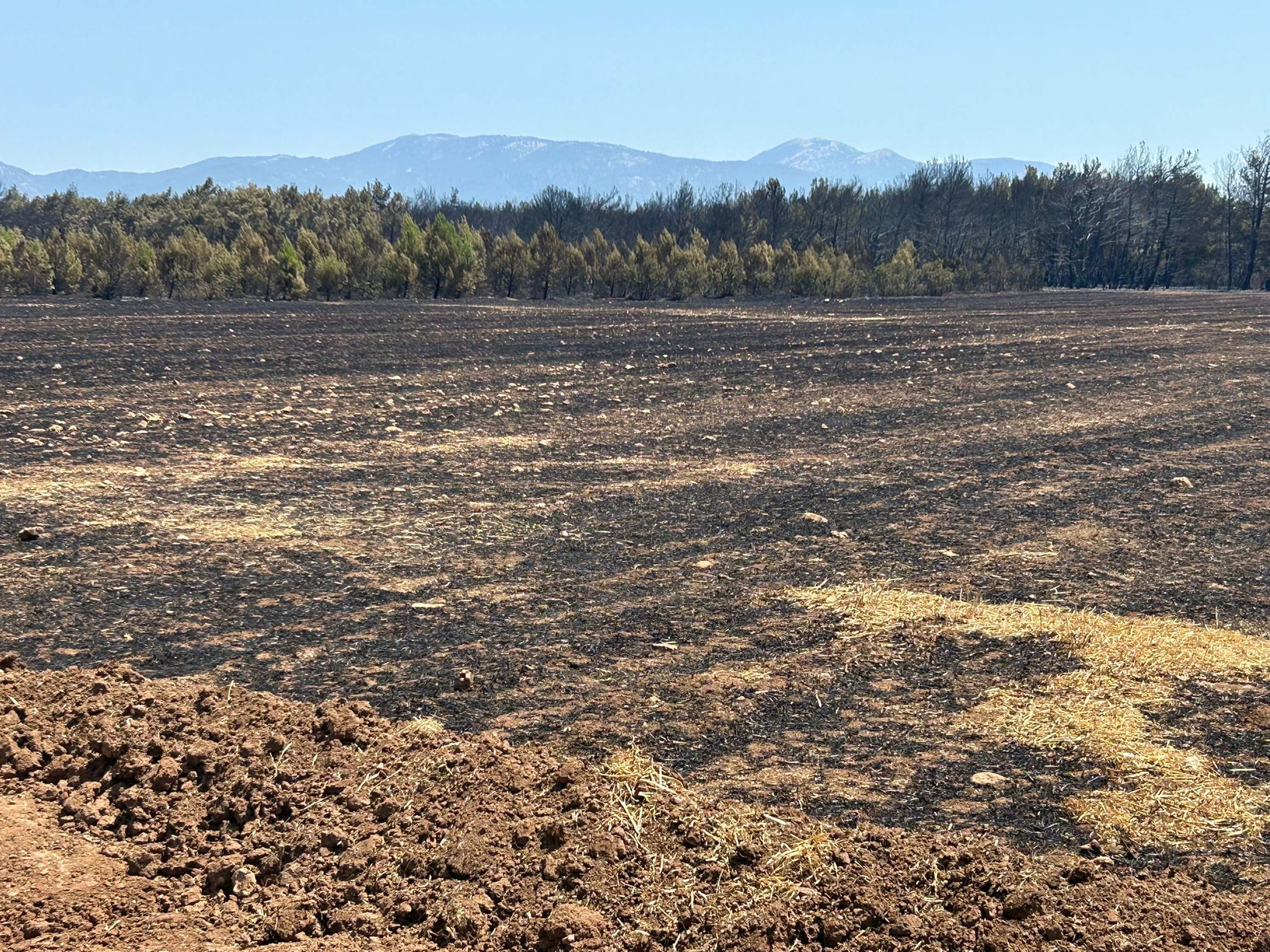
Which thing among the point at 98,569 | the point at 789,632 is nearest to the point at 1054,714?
the point at 789,632

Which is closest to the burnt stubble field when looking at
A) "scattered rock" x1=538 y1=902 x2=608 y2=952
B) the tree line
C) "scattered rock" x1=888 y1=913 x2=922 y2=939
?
"scattered rock" x1=888 y1=913 x2=922 y2=939

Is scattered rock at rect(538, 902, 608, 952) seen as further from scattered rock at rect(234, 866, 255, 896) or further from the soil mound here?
scattered rock at rect(234, 866, 255, 896)

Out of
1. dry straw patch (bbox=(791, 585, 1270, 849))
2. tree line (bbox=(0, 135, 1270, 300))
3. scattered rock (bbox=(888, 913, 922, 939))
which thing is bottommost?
scattered rock (bbox=(888, 913, 922, 939))

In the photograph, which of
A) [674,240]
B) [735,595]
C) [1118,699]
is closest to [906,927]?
[1118,699]

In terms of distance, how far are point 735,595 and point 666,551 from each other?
85cm

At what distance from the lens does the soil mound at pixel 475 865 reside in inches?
97.9

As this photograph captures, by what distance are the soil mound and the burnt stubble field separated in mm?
275

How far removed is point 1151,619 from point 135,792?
14.1ft

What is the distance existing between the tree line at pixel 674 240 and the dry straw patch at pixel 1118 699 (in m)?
34.4

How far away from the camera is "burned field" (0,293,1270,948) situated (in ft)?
10.4

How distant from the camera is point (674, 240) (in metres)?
44.4

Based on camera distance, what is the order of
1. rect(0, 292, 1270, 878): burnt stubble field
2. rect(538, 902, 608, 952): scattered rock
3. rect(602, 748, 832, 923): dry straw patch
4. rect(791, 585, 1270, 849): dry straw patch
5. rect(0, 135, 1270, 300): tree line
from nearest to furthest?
rect(538, 902, 608, 952): scattered rock
rect(602, 748, 832, 923): dry straw patch
rect(791, 585, 1270, 849): dry straw patch
rect(0, 292, 1270, 878): burnt stubble field
rect(0, 135, 1270, 300): tree line

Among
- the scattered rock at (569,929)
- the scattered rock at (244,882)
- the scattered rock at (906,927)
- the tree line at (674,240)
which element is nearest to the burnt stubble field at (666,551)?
the scattered rock at (906,927)

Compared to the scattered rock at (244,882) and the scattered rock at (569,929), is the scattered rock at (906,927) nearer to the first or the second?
the scattered rock at (569,929)
